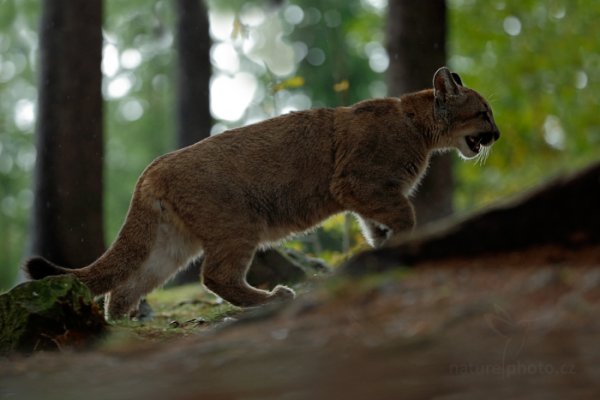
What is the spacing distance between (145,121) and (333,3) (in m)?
8.08

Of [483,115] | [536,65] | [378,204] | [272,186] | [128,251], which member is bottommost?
[128,251]

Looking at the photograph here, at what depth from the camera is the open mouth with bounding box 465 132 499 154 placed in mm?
8727

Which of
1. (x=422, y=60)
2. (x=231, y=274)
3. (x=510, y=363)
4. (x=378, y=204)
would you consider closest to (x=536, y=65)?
(x=422, y=60)

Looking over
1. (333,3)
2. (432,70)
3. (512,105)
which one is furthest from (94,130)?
(333,3)

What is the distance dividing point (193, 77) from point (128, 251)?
27.6ft

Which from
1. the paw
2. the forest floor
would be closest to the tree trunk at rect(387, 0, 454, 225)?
the paw

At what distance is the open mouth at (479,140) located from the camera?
8727 mm

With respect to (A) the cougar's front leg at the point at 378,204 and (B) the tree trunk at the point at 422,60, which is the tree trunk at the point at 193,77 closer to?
(B) the tree trunk at the point at 422,60

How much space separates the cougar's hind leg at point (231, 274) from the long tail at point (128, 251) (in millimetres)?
562

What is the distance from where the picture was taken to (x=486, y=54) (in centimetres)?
2095

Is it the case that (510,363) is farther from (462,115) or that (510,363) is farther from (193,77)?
(193,77)

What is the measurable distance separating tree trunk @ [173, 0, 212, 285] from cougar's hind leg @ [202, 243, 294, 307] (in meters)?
7.82

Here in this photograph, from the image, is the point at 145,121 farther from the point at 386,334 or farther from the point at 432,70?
the point at 386,334

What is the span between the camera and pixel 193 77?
15.4m
